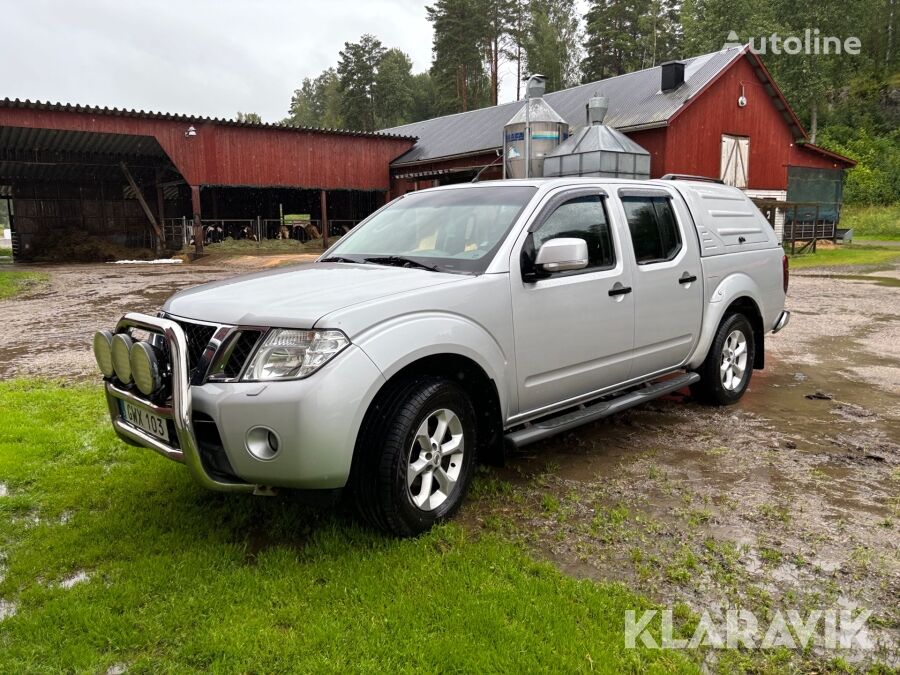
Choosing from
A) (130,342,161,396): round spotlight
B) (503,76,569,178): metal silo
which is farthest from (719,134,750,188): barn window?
(130,342,161,396): round spotlight

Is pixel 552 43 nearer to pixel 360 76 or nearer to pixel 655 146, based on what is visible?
pixel 360 76

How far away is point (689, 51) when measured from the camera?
45719mm

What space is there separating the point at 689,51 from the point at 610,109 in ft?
85.6

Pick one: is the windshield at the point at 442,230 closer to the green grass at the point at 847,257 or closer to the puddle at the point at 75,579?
the puddle at the point at 75,579

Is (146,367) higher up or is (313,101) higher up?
(313,101)

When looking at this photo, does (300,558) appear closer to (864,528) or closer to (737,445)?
(864,528)

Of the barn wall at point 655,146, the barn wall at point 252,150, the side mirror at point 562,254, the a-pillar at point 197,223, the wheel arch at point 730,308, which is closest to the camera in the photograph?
the side mirror at point 562,254

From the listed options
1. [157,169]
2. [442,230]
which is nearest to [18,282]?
[157,169]

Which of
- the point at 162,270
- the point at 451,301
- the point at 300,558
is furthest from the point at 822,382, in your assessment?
the point at 162,270

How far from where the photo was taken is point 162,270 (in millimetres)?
21375

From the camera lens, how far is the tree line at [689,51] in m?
41.3

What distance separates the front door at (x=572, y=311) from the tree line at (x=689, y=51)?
43802 millimetres

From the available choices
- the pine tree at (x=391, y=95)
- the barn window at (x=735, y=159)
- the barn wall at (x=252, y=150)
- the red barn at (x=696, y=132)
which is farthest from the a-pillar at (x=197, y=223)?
the pine tree at (x=391, y=95)

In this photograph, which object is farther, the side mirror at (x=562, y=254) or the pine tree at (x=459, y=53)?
the pine tree at (x=459, y=53)
